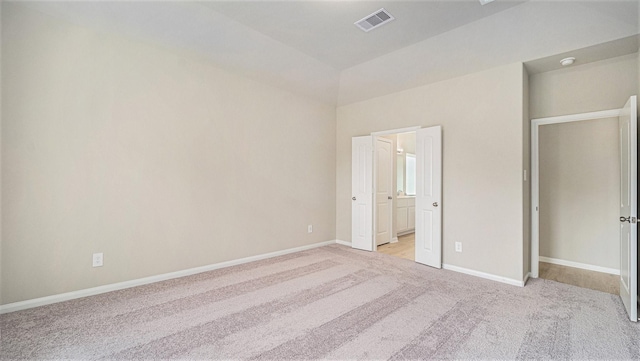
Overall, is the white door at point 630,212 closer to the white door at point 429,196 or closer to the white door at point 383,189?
the white door at point 429,196

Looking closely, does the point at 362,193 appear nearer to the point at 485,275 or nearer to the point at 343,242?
the point at 343,242

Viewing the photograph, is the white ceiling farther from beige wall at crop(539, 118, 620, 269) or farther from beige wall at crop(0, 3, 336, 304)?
beige wall at crop(539, 118, 620, 269)

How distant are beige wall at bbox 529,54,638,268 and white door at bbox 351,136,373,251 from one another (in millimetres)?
2436

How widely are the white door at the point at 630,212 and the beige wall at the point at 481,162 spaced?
840 mm

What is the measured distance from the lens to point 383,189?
18.0 feet

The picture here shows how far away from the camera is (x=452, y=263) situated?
154 inches

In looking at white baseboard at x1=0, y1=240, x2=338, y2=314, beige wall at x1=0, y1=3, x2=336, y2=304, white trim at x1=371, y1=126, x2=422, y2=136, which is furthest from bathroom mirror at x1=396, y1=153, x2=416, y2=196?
white baseboard at x1=0, y1=240, x2=338, y2=314

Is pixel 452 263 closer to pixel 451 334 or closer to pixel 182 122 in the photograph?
pixel 451 334

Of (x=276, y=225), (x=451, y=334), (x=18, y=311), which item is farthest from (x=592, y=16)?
(x=18, y=311)

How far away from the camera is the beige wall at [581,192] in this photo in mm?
3848

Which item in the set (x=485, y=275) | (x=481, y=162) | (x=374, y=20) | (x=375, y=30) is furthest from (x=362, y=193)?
(x=374, y=20)

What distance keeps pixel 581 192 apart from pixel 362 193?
3183mm

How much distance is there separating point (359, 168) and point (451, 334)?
3310 mm

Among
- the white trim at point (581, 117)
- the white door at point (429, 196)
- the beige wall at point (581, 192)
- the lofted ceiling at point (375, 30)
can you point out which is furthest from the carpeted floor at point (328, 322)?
the lofted ceiling at point (375, 30)
